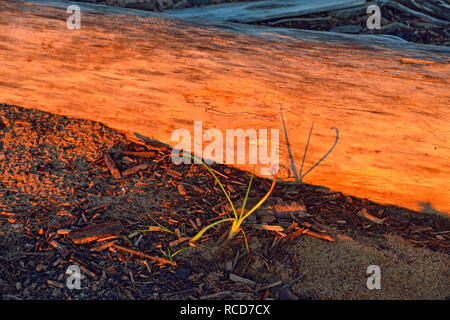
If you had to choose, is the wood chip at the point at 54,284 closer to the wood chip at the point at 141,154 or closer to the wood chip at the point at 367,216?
the wood chip at the point at 141,154

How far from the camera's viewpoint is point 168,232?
2.76 meters

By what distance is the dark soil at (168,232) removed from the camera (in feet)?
7.97

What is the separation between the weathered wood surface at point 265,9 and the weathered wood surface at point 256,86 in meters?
1.44

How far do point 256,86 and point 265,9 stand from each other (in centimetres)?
236

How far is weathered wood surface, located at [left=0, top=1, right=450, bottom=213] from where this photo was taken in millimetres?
2938

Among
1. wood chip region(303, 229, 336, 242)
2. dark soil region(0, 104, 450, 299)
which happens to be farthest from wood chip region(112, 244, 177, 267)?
wood chip region(303, 229, 336, 242)

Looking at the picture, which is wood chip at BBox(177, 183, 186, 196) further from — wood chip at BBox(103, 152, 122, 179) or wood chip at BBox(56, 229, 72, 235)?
wood chip at BBox(56, 229, 72, 235)

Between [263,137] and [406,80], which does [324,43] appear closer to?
[406,80]

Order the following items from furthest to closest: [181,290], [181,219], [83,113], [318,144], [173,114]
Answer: [83,113] < [173,114] < [318,144] < [181,219] < [181,290]

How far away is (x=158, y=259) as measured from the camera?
2561mm

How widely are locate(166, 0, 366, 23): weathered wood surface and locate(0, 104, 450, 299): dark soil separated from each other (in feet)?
7.58

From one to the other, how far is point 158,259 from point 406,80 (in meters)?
2.19

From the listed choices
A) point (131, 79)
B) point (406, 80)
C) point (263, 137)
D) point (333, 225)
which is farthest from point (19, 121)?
point (406, 80)

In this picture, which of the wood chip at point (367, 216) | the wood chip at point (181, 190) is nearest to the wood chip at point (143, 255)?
the wood chip at point (181, 190)
